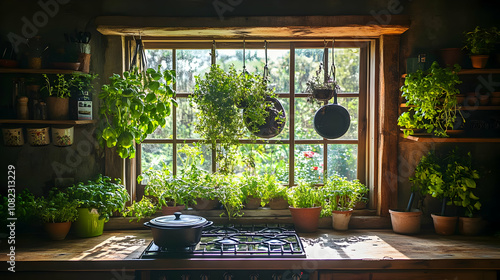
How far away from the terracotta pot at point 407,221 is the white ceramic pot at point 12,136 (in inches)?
103

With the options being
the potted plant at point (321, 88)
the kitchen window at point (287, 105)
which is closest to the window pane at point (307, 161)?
the kitchen window at point (287, 105)

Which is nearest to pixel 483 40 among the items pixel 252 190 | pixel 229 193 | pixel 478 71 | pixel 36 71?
pixel 478 71

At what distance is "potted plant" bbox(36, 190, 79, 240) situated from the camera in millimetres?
2670

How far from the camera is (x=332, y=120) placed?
2.97 m

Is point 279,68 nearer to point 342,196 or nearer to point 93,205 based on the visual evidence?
point 342,196

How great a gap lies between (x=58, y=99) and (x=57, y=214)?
767 millimetres

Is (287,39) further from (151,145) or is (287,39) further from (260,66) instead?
(151,145)

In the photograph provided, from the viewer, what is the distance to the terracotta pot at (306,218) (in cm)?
286

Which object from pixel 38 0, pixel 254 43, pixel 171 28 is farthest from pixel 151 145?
pixel 38 0

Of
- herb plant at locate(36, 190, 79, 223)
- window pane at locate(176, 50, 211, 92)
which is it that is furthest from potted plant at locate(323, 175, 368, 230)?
herb plant at locate(36, 190, 79, 223)

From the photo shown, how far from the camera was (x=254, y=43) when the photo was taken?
3162 mm

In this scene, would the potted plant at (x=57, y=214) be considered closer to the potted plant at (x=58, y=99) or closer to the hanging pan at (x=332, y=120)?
the potted plant at (x=58, y=99)

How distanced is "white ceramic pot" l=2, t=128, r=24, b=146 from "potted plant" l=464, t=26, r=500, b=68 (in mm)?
3093

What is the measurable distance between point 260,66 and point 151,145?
104 centimetres
